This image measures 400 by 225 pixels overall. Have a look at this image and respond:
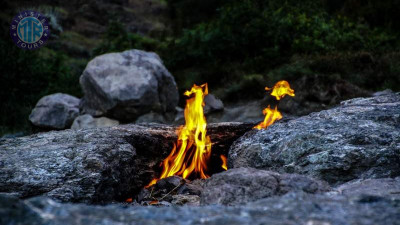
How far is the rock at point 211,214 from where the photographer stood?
1709 millimetres

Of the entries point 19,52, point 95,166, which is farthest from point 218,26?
point 95,166

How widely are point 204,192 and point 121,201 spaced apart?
4.80ft

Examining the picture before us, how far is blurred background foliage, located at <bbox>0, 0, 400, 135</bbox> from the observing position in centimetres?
1158

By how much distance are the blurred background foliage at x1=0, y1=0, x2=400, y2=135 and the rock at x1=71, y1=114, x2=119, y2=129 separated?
228 cm

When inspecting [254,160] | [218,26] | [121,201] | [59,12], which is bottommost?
[121,201]

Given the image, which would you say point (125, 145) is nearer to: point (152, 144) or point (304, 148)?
point (152, 144)

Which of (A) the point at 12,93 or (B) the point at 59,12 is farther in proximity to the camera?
(B) the point at 59,12

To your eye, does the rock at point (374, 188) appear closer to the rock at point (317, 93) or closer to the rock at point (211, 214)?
the rock at point (211, 214)

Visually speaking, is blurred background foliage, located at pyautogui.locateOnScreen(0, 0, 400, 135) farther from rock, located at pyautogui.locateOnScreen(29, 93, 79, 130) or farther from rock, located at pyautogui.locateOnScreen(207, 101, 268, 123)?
rock, located at pyautogui.locateOnScreen(207, 101, 268, 123)

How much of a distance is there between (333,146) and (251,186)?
126cm

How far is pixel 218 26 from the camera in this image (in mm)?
14391

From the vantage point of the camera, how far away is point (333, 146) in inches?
141

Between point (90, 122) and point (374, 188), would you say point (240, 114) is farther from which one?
point (374, 188)

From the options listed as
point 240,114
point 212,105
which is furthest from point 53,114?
point 240,114
